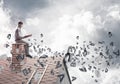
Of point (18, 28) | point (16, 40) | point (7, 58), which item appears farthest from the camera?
point (7, 58)

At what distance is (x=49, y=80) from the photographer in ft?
111

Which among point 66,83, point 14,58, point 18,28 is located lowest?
point 66,83

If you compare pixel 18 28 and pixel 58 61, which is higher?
pixel 18 28

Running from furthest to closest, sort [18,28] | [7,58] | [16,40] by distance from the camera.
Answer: [7,58]
[16,40]
[18,28]

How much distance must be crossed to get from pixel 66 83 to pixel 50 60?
3.34m

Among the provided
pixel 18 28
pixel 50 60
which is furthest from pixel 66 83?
pixel 18 28

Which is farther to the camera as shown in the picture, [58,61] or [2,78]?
[58,61]

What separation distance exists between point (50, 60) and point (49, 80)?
139 inches

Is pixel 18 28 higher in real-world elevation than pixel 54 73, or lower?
higher

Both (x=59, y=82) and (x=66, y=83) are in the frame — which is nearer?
(x=59, y=82)

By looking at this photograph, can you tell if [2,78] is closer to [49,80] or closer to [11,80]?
[11,80]

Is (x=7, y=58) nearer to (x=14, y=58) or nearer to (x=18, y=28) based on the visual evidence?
(x=14, y=58)

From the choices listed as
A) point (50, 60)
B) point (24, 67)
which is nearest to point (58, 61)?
point (50, 60)

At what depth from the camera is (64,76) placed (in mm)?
38438
